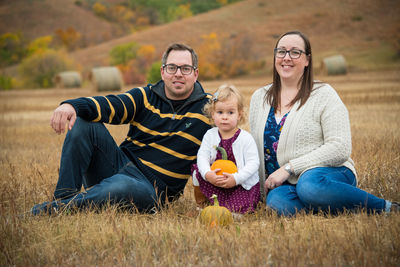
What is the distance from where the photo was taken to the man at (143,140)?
377 cm

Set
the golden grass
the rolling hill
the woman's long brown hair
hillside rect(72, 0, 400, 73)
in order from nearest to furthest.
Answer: the golden grass → the woman's long brown hair → the rolling hill → hillside rect(72, 0, 400, 73)

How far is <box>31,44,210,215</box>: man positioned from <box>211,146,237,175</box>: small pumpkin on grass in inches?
16.3

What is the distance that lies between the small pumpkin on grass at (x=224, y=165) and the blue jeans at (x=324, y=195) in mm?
438

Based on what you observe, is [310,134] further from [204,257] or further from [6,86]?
[6,86]

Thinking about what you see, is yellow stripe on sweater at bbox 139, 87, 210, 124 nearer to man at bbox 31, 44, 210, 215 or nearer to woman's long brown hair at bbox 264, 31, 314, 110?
man at bbox 31, 44, 210, 215

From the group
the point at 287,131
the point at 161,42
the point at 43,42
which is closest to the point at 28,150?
the point at 287,131

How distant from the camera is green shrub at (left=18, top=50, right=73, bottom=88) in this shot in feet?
115

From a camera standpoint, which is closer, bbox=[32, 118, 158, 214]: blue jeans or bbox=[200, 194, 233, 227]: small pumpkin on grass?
bbox=[200, 194, 233, 227]: small pumpkin on grass

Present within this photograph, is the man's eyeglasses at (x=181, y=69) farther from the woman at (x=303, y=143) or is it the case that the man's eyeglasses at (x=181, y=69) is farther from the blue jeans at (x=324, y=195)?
the blue jeans at (x=324, y=195)

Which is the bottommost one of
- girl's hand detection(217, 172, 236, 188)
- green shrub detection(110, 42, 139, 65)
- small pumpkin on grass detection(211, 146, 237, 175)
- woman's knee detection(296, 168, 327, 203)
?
woman's knee detection(296, 168, 327, 203)

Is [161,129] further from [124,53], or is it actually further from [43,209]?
[124,53]

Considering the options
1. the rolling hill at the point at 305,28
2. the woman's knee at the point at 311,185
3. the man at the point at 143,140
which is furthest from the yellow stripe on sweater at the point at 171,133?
the rolling hill at the point at 305,28

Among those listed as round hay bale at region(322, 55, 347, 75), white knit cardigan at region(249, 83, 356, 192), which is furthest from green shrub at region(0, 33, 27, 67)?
white knit cardigan at region(249, 83, 356, 192)

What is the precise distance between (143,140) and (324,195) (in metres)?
1.73
